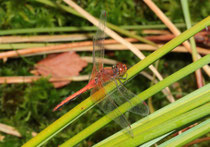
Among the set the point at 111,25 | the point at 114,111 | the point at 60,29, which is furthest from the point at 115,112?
the point at 60,29

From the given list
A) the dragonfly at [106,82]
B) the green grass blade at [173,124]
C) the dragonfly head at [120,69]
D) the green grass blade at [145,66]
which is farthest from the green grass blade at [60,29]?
the green grass blade at [173,124]

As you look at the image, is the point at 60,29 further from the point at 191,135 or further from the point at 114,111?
the point at 191,135

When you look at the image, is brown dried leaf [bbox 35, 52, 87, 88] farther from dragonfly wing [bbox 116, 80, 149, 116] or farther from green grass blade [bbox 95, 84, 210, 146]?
green grass blade [bbox 95, 84, 210, 146]

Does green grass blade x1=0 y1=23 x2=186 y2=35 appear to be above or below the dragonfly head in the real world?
above

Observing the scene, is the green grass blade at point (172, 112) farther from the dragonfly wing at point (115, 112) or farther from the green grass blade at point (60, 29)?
the green grass blade at point (60, 29)

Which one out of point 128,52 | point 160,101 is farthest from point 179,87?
point 128,52

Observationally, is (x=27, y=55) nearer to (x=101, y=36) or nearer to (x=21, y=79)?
(x=21, y=79)

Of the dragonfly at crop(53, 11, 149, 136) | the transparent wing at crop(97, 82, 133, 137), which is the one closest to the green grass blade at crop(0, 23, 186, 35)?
the dragonfly at crop(53, 11, 149, 136)
